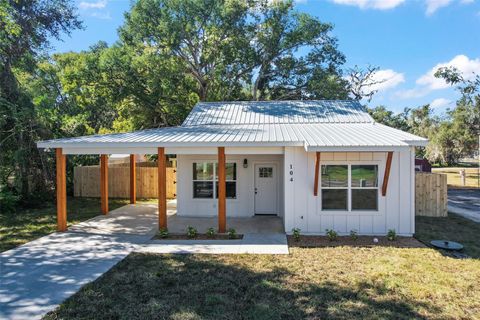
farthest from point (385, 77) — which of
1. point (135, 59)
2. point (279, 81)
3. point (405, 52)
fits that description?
point (135, 59)

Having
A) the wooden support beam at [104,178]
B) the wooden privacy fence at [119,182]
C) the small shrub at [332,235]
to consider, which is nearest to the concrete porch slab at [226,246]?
the small shrub at [332,235]

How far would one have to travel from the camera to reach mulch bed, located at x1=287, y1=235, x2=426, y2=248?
8.62 meters

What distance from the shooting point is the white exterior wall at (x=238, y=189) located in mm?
12266

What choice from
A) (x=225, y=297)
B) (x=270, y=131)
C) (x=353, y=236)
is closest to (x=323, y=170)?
(x=353, y=236)

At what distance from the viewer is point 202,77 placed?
2439 cm

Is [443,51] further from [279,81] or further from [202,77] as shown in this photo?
[202,77]

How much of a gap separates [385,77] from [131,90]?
2434 centimetres

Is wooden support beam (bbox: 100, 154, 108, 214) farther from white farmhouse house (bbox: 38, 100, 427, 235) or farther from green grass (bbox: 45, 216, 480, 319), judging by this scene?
green grass (bbox: 45, 216, 480, 319)

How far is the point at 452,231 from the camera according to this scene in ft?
33.8

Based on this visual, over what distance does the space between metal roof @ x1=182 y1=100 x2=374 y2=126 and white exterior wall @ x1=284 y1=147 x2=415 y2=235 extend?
4.33m

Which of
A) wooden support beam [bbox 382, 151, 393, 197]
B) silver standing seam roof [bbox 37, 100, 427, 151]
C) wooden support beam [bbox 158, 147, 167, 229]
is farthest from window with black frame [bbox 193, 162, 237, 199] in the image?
wooden support beam [bbox 382, 151, 393, 197]

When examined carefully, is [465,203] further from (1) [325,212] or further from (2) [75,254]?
(2) [75,254]

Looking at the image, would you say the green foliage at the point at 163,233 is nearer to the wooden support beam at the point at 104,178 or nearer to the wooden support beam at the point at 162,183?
the wooden support beam at the point at 162,183

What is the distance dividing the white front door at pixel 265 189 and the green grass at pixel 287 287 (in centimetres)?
447
